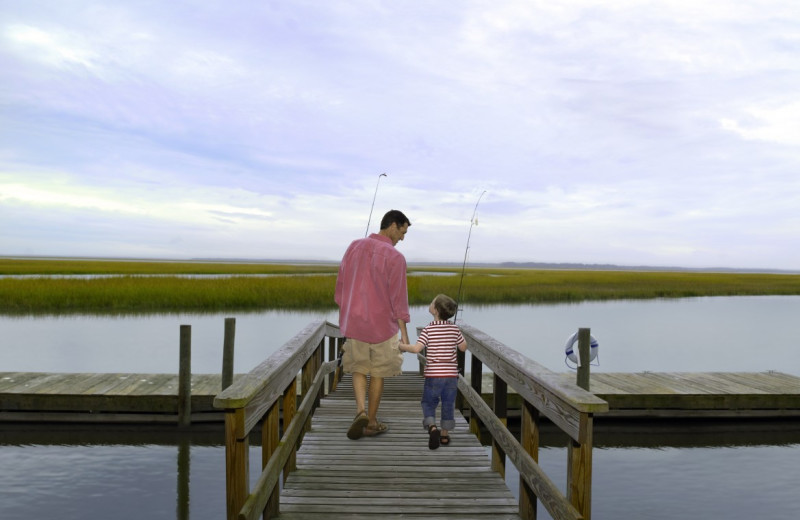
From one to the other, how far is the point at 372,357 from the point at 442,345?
557 millimetres

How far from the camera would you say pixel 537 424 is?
3.49 meters

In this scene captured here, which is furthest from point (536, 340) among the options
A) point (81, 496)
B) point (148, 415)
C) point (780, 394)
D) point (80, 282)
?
point (80, 282)

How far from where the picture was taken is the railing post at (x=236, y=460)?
273 cm

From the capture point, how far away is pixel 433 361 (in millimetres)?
4867

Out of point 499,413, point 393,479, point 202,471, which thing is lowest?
point 202,471

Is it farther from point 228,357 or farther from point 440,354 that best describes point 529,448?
point 228,357

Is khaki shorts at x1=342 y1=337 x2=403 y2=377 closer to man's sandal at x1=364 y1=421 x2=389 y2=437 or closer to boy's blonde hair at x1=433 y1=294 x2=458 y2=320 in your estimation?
boy's blonde hair at x1=433 y1=294 x2=458 y2=320

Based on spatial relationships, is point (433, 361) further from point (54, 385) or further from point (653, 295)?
point (653, 295)

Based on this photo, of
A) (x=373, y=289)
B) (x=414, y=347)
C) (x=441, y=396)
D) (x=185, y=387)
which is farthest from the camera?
(x=185, y=387)

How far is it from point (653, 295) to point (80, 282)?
3326 centimetres

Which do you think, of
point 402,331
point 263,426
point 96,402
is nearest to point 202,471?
point 96,402

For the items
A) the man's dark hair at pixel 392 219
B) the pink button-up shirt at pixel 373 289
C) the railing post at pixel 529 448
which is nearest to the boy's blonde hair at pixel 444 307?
the pink button-up shirt at pixel 373 289

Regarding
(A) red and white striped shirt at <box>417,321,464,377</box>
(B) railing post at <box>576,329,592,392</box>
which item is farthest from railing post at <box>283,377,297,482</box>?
(B) railing post at <box>576,329,592,392</box>

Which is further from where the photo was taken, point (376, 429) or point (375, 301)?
point (376, 429)
